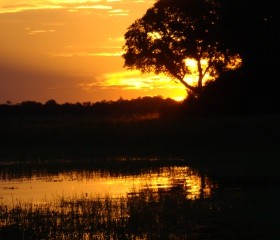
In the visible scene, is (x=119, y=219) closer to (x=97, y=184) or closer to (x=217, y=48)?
(x=97, y=184)

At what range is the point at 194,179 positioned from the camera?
98.9 ft

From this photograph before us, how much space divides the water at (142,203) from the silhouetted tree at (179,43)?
29607 millimetres

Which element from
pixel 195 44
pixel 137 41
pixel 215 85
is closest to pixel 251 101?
pixel 215 85

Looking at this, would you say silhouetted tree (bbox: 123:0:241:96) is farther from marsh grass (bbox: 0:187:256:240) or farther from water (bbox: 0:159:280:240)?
marsh grass (bbox: 0:187:256:240)

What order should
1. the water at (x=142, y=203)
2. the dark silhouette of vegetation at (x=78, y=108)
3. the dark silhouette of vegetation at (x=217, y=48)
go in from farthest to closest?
the dark silhouette of vegetation at (x=78, y=108), the dark silhouette of vegetation at (x=217, y=48), the water at (x=142, y=203)

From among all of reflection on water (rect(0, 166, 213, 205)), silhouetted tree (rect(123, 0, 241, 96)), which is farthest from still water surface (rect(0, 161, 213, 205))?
silhouetted tree (rect(123, 0, 241, 96))

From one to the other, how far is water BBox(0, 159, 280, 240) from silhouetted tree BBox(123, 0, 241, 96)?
2961 cm

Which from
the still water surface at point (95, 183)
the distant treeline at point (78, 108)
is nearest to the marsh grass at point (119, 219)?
the still water surface at point (95, 183)

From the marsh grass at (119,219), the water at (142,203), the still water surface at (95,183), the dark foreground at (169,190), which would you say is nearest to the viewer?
the marsh grass at (119,219)

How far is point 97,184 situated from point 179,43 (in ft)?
123

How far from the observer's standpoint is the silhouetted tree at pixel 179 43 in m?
64.0

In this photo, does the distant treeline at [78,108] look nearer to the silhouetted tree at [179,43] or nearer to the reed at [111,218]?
the silhouetted tree at [179,43]

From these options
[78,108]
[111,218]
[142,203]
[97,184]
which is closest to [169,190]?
[142,203]

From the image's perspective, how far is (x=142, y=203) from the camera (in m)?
22.6
